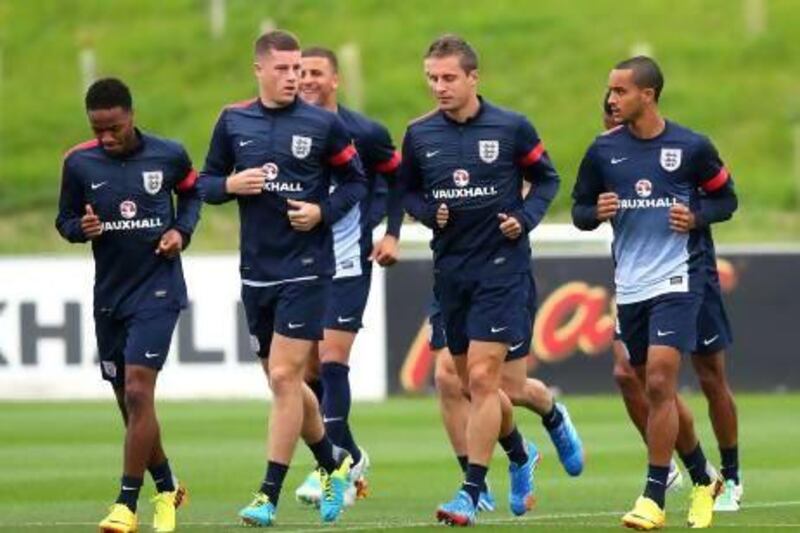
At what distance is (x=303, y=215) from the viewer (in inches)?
543

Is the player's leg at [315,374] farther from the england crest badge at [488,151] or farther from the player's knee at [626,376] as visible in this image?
the england crest badge at [488,151]

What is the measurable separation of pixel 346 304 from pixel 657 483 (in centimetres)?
359

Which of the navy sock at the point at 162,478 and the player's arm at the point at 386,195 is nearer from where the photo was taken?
the navy sock at the point at 162,478

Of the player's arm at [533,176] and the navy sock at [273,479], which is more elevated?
the player's arm at [533,176]

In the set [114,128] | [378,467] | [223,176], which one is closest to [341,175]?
[223,176]

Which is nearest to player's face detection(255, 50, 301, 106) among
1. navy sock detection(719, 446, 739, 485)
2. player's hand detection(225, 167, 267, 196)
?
player's hand detection(225, 167, 267, 196)

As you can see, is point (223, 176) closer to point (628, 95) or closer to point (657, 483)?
point (628, 95)

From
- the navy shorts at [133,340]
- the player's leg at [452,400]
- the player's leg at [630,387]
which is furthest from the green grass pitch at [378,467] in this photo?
the navy shorts at [133,340]

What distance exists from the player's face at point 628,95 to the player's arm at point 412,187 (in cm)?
116

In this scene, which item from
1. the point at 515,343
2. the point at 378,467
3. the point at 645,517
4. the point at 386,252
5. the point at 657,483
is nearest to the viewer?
the point at 645,517

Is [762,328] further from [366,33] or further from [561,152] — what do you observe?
[366,33]

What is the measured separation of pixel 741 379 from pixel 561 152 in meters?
17.8

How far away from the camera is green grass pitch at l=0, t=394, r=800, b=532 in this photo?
562 inches

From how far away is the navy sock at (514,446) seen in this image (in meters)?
14.9
